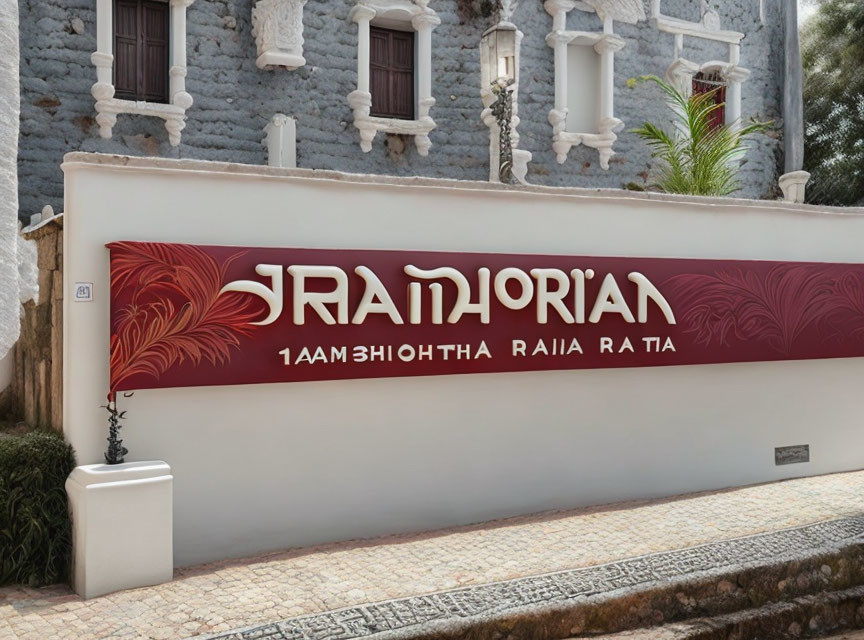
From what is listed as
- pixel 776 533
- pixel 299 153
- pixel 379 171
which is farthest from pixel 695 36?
pixel 776 533

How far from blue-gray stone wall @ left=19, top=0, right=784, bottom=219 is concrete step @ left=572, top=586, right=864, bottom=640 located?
25.9ft

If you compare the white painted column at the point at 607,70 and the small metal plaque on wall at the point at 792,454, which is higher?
the white painted column at the point at 607,70

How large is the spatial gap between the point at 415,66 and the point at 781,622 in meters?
9.03

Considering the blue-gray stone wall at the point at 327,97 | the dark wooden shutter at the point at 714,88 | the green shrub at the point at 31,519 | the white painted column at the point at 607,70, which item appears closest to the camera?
the green shrub at the point at 31,519

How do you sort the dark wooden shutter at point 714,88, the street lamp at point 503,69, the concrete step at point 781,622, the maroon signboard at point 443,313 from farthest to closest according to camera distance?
the dark wooden shutter at point 714,88 < the street lamp at point 503,69 < the maroon signboard at point 443,313 < the concrete step at point 781,622

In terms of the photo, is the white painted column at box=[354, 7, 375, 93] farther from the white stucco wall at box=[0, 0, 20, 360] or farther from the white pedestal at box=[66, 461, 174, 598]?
the white pedestal at box=[66, 461, 174, 598]

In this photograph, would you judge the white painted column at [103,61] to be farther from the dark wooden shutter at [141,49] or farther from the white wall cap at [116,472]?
the white wall cap at [116,472]

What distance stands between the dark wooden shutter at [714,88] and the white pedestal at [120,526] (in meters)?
11.9

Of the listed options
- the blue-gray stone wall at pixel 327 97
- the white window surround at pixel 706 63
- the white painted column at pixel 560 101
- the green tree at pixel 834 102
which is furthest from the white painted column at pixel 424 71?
the green tree at pixel 834 102

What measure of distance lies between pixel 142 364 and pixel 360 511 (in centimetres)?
191

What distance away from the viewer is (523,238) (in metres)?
7.07

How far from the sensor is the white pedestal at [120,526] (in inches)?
205

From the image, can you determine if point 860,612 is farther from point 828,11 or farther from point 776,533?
point 828,11

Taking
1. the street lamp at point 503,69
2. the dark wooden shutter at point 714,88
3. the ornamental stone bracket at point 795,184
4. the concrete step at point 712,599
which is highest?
the dark wooden shutter at point 714,88
